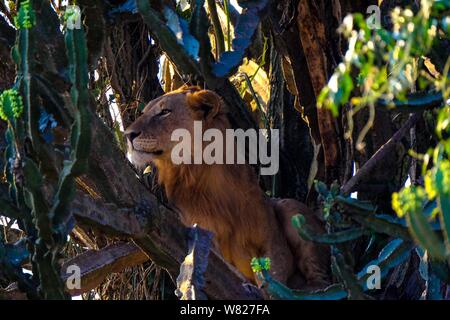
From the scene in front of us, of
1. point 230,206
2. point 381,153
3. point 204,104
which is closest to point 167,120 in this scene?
point 204,104

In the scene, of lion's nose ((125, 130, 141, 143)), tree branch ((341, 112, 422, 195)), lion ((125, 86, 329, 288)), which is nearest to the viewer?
tree branch ((341, 112, 422, 195))

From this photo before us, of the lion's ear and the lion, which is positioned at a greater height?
the lion's ear

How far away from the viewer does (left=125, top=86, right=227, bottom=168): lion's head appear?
6.62m

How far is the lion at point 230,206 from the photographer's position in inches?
271

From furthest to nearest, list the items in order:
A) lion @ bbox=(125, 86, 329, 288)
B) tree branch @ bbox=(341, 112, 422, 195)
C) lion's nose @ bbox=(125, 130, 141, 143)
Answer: lion @ bbox=(125, 86, 329, 288) < lion's nose @ bbox=(125, 130, 141, 143) < tree branch @ bbox=(341, 112, 422, 195)

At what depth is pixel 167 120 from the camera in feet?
22.3

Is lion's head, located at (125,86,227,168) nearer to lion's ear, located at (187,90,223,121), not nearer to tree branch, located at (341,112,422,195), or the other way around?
lion's ear, located at (187,90,223,121)

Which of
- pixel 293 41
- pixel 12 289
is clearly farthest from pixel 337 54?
pixel 12 289

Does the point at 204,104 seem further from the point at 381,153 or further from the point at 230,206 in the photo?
the point at 381,153

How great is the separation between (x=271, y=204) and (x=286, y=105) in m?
0.97

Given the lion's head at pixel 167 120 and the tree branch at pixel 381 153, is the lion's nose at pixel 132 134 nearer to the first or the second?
the lion's head at pixel 167 120

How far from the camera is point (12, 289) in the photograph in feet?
17.9

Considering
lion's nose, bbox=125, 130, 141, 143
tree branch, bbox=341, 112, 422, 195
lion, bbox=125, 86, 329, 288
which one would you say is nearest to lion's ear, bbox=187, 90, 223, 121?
lion, bbox=125, 86, 329, 288

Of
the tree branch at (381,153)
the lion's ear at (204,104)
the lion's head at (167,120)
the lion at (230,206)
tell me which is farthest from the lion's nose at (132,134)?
the tree branch at (381,153)
